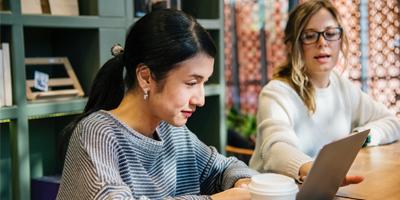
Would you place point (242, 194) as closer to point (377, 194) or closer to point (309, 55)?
point (377, 194)

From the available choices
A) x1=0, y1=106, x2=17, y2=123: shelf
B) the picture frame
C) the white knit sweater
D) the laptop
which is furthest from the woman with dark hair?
the picture frame

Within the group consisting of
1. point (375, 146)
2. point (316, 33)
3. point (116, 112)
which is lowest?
point (375, 146)

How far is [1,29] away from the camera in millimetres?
2031

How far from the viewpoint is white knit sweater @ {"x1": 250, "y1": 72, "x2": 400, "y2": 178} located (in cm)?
172

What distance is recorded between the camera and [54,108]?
218 cm

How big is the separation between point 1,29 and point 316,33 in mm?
1275

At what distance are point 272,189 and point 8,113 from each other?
1.32 meters

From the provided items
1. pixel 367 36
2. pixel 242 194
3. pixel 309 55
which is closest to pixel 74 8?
pixel 309 55

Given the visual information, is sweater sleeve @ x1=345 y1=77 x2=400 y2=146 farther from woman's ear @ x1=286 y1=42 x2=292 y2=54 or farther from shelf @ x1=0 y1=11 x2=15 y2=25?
shelf @ x1=0 y1=11 x2=15 y2=25

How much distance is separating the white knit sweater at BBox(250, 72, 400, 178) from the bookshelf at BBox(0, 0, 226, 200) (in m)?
0.82

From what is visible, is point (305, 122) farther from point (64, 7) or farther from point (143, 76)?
point (64, 7)

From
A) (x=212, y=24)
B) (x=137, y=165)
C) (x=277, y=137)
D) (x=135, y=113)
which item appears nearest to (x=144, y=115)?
(x=135, y=113)

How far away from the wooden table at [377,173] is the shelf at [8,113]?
50.9 inches

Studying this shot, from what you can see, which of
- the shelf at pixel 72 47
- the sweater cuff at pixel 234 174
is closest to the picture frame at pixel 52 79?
the shelf at pixel 72 47
